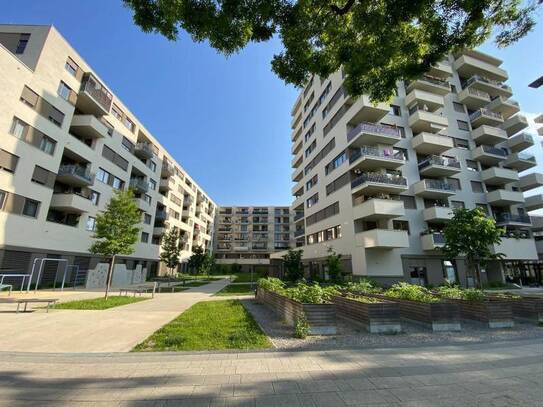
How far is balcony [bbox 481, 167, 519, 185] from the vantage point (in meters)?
30.7

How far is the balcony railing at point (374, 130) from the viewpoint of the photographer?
2613 cm

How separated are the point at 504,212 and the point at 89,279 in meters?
44.9

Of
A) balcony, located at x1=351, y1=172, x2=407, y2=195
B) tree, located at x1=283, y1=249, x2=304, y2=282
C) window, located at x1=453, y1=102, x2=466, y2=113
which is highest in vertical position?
window, located at x1=453, y1=102, x2=466, y2=113

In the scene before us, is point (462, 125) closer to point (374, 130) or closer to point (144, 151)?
point (374, 130)

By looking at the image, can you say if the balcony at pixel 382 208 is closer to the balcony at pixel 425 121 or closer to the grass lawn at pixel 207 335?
the balcony at pixel 425 121

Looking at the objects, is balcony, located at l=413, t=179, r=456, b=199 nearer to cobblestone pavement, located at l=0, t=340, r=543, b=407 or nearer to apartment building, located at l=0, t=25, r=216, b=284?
cobblestone pavement, located at l=0, t=340, r=543, b=407

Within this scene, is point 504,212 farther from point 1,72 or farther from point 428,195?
point 1,72

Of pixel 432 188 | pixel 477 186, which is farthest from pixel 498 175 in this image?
pixel 432 188

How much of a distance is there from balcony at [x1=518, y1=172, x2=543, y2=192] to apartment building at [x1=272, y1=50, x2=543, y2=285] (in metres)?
0.12

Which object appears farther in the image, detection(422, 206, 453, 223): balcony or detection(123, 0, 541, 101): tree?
detection(422, 206, 453, 223): balcony

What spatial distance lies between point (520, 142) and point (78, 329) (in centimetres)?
4704

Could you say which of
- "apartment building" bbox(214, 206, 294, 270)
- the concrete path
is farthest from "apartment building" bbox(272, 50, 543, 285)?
"apartment building" bbox(214, 206, 294, 270)

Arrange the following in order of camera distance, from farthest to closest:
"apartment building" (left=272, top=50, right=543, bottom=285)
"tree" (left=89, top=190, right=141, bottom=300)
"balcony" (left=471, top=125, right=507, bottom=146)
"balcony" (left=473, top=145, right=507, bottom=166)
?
"balcony" (left=471, top=125, right=507, bottom=146) < "balcony" (left=473, top=145, right=507, bottom=166) < "apartment building" (left=272, top=50, right=543, bottom=285) < "tree" (left=89, top=190, right=141, bottom=300)

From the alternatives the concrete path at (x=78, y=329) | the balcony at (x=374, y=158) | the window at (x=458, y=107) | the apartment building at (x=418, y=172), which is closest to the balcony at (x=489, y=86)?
the apartment building at (x=418, y=172)
